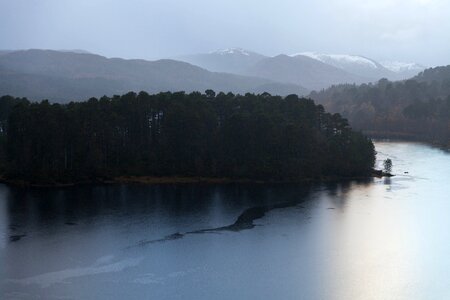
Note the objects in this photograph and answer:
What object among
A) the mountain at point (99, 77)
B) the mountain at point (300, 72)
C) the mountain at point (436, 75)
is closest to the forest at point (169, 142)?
the mountain at point (99, 77)

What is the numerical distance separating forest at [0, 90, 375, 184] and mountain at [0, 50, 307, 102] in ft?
123

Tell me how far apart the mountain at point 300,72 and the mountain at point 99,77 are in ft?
107

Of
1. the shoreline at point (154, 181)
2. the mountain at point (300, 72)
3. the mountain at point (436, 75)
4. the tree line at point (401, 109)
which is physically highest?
the mountain at point (300, 72)

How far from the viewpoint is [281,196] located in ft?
85.0

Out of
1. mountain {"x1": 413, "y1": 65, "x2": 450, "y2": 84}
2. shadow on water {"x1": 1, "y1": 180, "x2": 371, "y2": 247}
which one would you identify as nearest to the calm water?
shadow on water {"x1": 1, "y1": 180, "x2": 371, "y2": 247}

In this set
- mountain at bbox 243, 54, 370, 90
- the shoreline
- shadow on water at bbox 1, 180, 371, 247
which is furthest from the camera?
mountain at bbox 243, 54, 370, 90

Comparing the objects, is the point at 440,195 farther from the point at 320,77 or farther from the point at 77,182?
the point at 320,77

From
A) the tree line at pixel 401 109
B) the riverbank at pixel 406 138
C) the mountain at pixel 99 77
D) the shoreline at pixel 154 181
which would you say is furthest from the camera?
the mountain at pixel 99 77

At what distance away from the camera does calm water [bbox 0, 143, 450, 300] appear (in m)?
14.3

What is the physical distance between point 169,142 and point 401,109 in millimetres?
39367

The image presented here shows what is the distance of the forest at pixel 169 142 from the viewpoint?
1083 inches

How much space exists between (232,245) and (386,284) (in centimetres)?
495

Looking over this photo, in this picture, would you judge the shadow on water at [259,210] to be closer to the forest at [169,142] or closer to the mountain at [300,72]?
the forest at [169,142]

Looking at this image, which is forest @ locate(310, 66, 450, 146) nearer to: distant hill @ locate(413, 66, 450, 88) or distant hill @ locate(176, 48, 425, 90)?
distant hill @ locate(413, 66, 450, 88)
